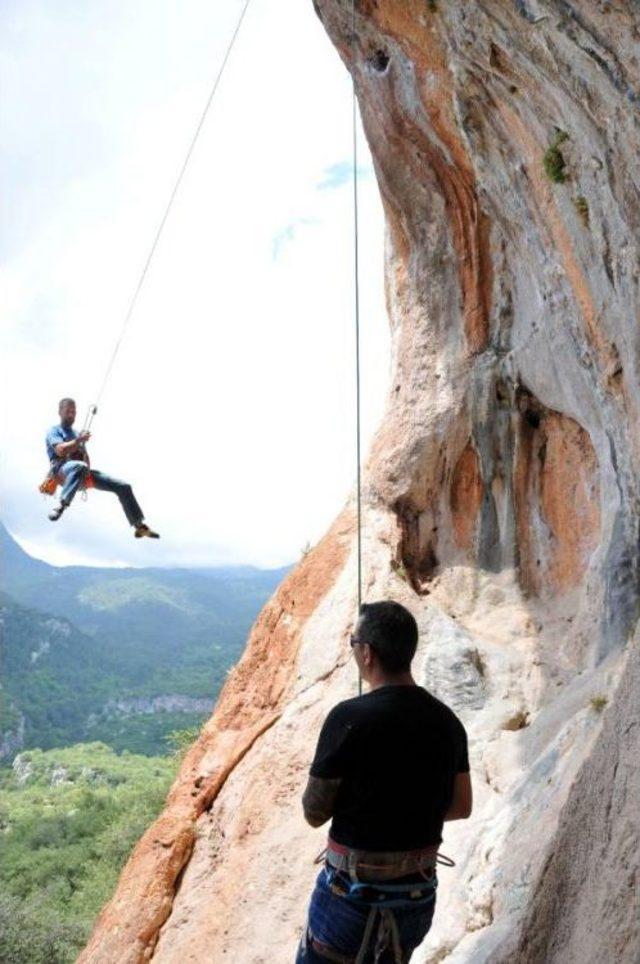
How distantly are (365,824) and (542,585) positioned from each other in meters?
9.26

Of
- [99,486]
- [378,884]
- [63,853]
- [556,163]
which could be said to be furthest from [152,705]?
[378,884]

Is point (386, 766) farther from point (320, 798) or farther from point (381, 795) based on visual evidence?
point (320, 798)

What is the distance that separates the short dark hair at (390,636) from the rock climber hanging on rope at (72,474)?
852cm

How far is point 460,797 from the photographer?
12.5 ft

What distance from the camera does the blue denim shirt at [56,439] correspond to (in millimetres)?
12273

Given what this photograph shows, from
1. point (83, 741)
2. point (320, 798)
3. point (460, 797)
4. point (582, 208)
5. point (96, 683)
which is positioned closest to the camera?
point (320, 798)

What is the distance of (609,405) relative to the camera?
905cm

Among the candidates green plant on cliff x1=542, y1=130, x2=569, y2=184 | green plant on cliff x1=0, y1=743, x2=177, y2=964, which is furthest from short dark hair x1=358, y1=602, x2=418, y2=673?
green plant on cliff x1=0, y1=743, x2=177, y2=964

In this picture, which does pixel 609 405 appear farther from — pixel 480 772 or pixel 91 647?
pixel 91 647

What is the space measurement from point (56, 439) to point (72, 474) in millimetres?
715

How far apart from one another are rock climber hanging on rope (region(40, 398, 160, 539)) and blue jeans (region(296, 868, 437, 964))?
8.46 metres

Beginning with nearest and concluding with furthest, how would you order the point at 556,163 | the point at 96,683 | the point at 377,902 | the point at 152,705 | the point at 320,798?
the point at 320,798 < the point at 377,902 < the point at 556,163 < the point at 152,705 < the point at 96,683

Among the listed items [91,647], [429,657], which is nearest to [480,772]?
[429,657]

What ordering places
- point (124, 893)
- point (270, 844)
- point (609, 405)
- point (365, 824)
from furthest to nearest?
point (124, 893)
point (270, 844)
point (609, 405)
point (365, 824)
